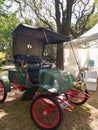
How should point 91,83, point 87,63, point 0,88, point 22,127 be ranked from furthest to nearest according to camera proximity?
point 87,63 → point 91,83 → point 0,88 → point 22,127

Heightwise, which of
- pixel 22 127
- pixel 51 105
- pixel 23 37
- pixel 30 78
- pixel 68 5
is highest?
pixel 68 5

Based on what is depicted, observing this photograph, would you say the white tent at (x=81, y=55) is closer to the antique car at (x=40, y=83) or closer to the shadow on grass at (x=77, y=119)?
the antique car at (x=40, y=83)

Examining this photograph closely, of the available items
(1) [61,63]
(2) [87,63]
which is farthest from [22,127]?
(2) [87,63]

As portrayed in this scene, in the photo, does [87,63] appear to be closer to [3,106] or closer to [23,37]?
[23,37]

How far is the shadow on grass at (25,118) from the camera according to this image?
3713 mm

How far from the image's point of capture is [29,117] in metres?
4.16

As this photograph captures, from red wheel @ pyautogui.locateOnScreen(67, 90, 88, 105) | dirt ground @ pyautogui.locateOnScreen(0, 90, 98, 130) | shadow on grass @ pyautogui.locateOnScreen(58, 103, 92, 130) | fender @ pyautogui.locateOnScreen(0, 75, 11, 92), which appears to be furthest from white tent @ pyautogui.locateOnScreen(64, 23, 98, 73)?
shadow on grass @ pyautogui.locateOnScreen(58, 103, 92, 130)

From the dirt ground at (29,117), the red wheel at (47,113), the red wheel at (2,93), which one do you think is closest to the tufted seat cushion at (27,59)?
the red wheel at (2,93)

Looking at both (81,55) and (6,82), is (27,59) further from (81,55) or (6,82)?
(81,55)

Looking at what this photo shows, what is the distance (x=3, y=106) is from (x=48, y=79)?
161 centimetres

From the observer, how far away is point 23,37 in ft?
17.7

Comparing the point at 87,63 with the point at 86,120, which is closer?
the point at 86,120

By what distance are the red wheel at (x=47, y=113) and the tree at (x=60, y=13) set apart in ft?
17.1

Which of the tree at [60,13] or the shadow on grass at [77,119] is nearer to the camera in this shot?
the shadow on grass at [77,119]
